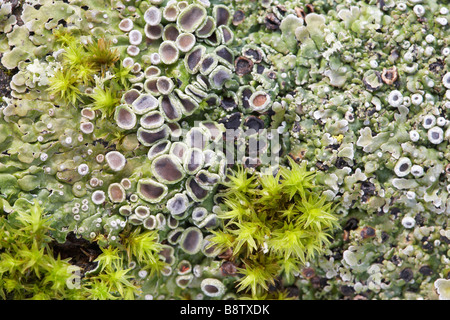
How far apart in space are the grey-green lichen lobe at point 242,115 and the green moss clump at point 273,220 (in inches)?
4.6

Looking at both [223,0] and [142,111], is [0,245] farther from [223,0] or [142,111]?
[223,0]

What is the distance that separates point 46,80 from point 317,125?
164 cm

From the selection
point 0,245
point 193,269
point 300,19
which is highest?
point 300,19

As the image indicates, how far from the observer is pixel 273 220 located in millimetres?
2375

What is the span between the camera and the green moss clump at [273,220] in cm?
230

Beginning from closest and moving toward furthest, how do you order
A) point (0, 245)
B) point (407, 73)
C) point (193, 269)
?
point (0, 245)
point (407, 73)
point (193, 269)

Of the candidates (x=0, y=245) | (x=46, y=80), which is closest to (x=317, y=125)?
(x=46, y=80)

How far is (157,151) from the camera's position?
90.4 inches

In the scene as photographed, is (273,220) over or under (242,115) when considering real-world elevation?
under

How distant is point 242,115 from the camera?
2.41 m

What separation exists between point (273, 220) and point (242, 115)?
672 mm

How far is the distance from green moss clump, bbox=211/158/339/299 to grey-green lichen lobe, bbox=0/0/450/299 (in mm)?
118

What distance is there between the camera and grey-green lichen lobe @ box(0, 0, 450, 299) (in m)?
2.29

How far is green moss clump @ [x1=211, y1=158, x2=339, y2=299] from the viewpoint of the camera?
2.30 m
